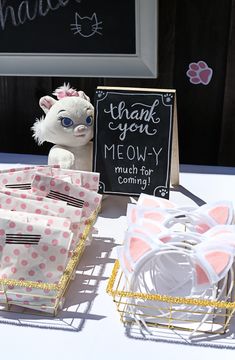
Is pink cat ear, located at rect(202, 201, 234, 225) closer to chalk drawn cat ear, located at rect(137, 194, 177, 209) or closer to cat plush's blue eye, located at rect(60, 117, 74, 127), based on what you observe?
chalk drawn cat ear, located at rect(137, 194, 177, 209)

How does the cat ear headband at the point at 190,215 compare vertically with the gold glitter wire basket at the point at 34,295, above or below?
above

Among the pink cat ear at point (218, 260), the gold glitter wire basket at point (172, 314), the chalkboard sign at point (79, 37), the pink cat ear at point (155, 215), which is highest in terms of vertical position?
the chalkboard sign at point (79, 37)

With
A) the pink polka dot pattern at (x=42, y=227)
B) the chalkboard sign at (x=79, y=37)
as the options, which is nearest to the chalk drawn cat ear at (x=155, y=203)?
the pink polka dot pattern at (x=42, y=227)

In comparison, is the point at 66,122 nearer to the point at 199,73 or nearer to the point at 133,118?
Answer: the point at 133,118

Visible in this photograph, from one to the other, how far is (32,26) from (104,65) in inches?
10.5

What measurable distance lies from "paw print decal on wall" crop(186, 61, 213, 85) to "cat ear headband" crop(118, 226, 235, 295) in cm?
79

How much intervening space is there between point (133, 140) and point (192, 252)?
560mm

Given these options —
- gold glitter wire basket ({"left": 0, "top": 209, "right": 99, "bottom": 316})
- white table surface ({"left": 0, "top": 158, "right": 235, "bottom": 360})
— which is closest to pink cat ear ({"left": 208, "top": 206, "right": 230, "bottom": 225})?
white table surface ({"left": 0, "top": 158, "right": 235, "bottom": 360})

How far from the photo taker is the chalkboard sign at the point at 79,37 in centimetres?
152

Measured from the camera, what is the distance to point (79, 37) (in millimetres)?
1570

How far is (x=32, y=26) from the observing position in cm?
159

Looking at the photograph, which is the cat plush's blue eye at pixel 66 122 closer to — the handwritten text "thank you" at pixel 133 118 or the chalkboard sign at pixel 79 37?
the handwritten text "thank you" at pixel 133 118

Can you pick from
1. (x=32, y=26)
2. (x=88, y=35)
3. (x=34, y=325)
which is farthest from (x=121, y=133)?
(x=34, y=325)

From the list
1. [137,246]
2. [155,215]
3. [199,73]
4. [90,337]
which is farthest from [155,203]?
[199,73]
